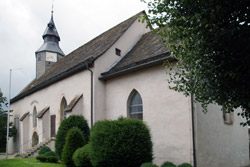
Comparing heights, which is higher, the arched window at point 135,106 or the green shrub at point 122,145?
the arched window at point 135,106

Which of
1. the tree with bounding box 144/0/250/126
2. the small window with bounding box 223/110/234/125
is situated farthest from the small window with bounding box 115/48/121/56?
the tree with bounding box 144/0/250/126

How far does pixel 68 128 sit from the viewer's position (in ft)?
44.9

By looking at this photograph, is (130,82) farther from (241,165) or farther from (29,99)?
(29,99)

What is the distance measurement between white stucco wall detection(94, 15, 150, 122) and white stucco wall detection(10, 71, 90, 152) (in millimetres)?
654

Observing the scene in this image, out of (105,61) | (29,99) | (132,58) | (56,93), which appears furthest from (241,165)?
(29,99)

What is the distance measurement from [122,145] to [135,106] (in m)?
4.86

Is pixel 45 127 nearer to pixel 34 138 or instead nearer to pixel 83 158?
pixel 34 138

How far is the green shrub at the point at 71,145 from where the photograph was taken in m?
11.9

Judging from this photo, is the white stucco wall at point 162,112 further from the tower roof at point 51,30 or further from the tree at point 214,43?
the tower roof at point 51,30

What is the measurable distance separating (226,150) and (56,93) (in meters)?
12.9

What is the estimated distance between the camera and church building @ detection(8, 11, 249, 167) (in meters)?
10.8

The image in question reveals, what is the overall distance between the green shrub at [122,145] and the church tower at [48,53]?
23176 mm

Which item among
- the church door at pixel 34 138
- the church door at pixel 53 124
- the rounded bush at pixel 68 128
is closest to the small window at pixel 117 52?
the rounded bush at pixel 68 128

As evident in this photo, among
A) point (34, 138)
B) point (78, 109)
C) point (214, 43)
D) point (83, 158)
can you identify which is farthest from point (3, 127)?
point (214, 43)
